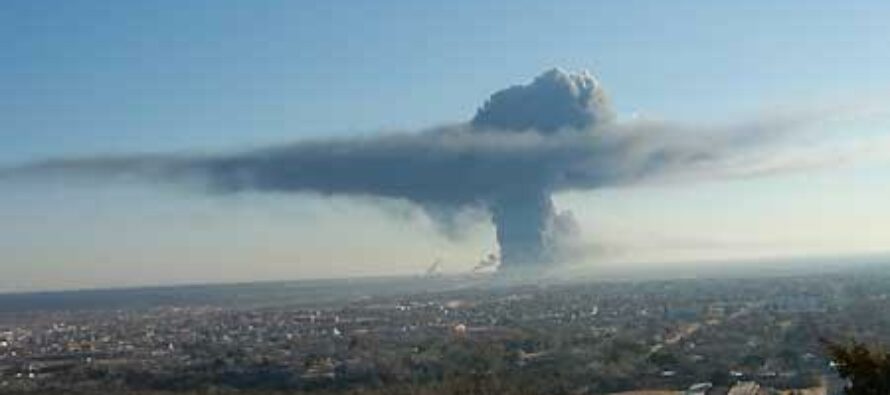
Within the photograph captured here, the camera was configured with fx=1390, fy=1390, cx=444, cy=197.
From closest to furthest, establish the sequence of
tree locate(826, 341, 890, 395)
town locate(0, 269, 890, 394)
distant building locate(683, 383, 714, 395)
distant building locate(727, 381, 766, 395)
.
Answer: tree locate(826, 341, 890, 395), distant building locate(727, 381, 766, 395), distant building locate(683, 383, 714, 395), town locate(0, 269, 890, 394)

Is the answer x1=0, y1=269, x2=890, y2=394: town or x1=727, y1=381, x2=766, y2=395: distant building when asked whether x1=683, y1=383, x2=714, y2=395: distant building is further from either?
x1=727, y1=381, x2=766, y2=395: distant building

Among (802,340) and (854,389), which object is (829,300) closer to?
(802,340)

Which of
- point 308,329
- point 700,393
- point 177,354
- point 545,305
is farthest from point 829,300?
point 700,393

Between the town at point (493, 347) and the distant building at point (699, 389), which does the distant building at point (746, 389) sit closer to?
the town at point (493, 347)

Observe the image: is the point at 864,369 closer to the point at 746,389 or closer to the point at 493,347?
the point at 746,389

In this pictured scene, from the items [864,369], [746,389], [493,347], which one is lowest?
[746,389]

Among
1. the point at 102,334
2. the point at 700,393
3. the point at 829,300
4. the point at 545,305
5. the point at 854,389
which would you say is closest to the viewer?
the point at 854,389

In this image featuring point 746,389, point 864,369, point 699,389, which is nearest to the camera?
point 864,369

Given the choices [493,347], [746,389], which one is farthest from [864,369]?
[493,347]

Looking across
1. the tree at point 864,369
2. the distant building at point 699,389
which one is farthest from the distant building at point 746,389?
the tree at point 864,369

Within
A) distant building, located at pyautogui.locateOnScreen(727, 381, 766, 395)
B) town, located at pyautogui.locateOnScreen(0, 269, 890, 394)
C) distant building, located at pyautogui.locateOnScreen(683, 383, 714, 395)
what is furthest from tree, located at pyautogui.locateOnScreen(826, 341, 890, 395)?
distant building, located at pyautogui.locateOnScreen(683, 383, 714, 395)

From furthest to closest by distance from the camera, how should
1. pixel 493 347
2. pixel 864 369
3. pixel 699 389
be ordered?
pixel 493 347 → pixel 699 389 → pixel 864 369
